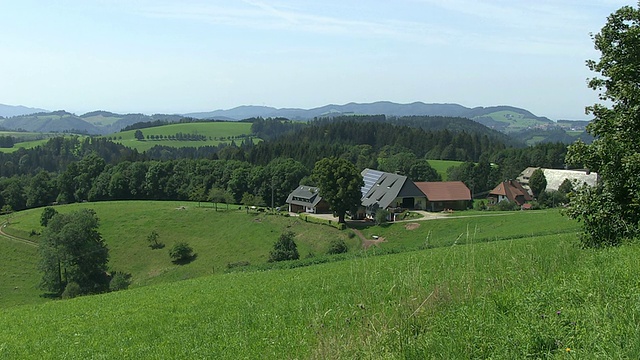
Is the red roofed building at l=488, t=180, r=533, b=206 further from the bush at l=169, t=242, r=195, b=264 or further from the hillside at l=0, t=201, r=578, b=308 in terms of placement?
the bush at l=169, t=242, r=195, b=264

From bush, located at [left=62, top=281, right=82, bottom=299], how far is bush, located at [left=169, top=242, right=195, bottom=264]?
1231 cm

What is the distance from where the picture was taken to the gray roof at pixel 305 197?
78688mm

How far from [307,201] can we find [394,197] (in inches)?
648

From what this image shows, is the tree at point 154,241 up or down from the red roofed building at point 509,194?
down

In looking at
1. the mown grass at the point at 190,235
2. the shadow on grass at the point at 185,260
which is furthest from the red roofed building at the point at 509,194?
the shadow on grass at the point at 185,260

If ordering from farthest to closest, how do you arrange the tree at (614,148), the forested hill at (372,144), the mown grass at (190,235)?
the forested hill at (372,144) < the mown grass at (190,235) < the tree at (614,148)

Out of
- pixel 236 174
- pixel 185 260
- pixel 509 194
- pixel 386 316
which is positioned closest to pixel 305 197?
pixel 236 174

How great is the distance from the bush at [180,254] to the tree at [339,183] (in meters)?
18.8

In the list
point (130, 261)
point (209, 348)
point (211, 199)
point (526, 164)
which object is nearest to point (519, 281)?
point (209, 348)

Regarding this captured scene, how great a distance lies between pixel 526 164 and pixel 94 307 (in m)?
108

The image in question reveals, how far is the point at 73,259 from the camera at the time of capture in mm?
47312

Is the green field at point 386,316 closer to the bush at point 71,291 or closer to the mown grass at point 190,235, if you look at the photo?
the bush at point 71,291

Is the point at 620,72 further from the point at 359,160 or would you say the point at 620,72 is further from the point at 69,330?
the point at 359,160

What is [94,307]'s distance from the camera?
1666 centimetres
